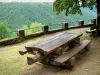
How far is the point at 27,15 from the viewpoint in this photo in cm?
5294

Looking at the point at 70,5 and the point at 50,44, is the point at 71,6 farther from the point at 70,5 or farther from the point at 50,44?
the point at 50,44

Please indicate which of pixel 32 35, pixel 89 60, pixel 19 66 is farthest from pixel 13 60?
pixel 32 35

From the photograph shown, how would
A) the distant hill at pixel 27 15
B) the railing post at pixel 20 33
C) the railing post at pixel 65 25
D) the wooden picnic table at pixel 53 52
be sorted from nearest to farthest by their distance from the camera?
the wooden picnic table at pixel 53 52
the railing post at pixel 20 33
the railing post at pixel 65 25
the distant hill at pixel 27 15

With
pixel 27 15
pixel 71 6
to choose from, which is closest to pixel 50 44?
pixel 71 6

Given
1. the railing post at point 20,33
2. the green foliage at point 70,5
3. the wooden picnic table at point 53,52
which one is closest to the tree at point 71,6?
the green foliage at point 70,5

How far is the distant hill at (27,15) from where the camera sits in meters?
48.6

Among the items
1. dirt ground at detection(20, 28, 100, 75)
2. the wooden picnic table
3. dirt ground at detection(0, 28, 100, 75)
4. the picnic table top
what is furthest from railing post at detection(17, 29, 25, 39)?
dirt ground at detection(20, 28, 100, 75)

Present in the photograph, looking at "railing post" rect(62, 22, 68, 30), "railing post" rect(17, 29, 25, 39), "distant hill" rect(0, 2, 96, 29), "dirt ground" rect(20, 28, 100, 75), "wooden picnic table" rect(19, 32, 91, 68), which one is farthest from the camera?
"distant hill" rect(0, 2, 96, 29)

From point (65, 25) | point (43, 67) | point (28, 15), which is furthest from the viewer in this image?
point (28, 15)

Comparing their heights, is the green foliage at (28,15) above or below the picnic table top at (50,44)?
above

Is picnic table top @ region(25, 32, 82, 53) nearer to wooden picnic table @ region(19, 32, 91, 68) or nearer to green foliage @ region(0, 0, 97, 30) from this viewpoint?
wooden picnic table @ region(19, 32, 91, 68)

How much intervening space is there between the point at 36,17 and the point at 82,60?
47034mm

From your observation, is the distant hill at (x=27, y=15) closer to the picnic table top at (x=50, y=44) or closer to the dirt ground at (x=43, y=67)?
the dirt ground at (x=43, y=67)

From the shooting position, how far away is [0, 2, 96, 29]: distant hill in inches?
1913
